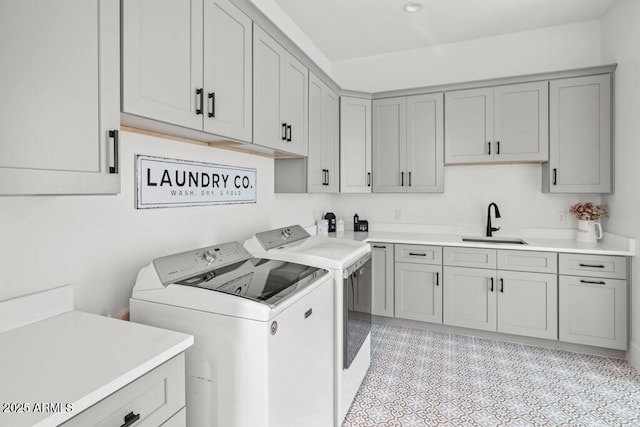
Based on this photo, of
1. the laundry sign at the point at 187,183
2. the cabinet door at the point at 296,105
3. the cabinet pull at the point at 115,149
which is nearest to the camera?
the cabinet pull at the point at 115,149

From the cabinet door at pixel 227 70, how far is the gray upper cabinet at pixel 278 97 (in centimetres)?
9

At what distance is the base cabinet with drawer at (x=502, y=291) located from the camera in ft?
9.37

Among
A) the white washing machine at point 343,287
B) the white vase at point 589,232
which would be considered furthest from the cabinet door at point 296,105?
the white vase at point 589,232

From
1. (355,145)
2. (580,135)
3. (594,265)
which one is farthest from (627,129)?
(355,145)

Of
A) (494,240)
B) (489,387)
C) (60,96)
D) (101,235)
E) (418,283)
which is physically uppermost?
(60,96)

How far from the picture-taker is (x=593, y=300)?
2721 millimetres

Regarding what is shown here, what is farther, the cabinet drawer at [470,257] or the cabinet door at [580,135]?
the cabinet drawer at [470,257]

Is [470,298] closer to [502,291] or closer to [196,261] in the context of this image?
[502,291]

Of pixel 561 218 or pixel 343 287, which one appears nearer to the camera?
pixel 343 287

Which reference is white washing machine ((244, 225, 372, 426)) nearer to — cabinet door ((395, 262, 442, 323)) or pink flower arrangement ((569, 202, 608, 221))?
cabinet door ((395, 262, 442, 323))

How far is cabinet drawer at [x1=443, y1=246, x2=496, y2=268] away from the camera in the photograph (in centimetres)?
301

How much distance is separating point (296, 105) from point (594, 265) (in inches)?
104

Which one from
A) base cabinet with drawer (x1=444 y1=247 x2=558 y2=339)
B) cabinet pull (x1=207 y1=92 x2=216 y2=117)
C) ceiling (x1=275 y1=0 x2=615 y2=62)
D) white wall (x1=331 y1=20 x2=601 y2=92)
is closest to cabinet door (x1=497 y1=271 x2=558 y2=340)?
base cabinet with drawer (x1=444 y1=247 x2=558 y2=339)

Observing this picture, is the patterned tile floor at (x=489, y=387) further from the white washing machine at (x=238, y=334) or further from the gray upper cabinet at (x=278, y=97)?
the gray upper cabinet at (x=278, y=97)
